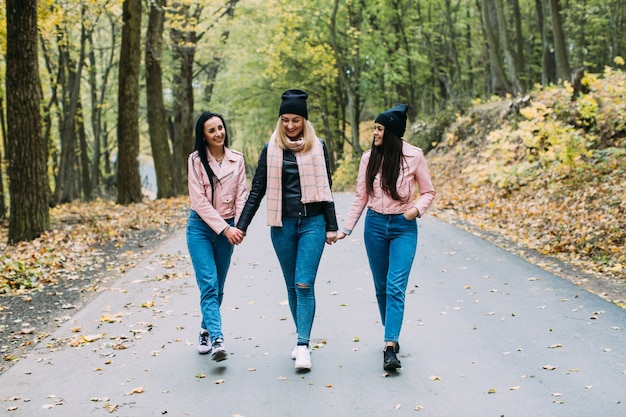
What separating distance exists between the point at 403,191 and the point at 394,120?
62cm

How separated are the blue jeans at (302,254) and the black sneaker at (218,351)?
65cm

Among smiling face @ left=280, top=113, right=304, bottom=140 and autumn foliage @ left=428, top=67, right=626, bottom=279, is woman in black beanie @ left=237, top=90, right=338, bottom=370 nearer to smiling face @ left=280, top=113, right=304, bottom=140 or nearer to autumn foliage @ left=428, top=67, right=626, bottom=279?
smiling face @ left=280, top=113, right=304, bottom=140

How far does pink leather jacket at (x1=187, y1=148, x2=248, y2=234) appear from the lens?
606 centimetres

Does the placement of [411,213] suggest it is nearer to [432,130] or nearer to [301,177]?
[301,177]

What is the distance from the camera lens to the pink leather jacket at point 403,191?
599cm

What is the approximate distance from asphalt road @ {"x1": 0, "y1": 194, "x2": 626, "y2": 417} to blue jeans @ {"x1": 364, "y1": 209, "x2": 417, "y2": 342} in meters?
0.43

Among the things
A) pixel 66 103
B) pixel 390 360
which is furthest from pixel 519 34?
pixel 390 360

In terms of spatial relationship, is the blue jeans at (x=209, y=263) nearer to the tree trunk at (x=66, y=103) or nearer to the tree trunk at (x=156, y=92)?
the tree trunk at (x=156, y=92)

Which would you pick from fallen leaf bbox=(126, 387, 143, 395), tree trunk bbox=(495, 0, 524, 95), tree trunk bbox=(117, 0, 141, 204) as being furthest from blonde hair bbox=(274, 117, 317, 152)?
tree trunk bbox=(495, 0, 524, 95)

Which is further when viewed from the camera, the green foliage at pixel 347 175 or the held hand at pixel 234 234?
the green foliage at pixel 347 175

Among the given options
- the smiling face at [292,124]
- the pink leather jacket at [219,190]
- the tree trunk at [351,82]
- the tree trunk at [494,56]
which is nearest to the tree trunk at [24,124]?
the pink leather jacket at [219,190]

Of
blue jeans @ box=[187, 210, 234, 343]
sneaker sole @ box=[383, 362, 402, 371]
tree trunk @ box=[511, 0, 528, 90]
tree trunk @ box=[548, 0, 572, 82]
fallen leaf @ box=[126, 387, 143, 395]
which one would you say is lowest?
fallen leaf @ box=[126, 387, 143, 395]

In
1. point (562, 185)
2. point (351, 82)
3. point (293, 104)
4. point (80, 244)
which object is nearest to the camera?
point (293, 104)

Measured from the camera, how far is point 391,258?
5.97 meters
